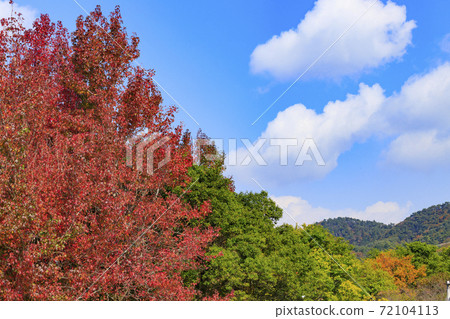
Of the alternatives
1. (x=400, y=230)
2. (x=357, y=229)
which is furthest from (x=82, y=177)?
(x=357, y=229)

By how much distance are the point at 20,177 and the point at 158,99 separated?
289 inches

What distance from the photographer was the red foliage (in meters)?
10.5

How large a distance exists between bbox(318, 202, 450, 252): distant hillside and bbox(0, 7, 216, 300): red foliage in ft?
338

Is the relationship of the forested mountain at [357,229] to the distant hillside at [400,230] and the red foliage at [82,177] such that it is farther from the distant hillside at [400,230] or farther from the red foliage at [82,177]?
the red foliage at [82,177]

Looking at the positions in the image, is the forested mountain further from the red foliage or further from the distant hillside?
the red foliage

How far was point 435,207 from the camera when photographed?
150 meters

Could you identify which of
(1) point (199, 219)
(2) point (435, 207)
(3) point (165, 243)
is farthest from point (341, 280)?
(2) point (435, 207)

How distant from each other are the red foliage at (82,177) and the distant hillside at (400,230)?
103 meters

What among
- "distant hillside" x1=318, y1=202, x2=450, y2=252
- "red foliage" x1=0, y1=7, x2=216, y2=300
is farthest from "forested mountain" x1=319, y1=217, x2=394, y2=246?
"red foliage" x1=0, y1=7, x2=216, y2=300

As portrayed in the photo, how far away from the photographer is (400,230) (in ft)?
473

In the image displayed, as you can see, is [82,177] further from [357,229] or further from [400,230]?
[357,229]

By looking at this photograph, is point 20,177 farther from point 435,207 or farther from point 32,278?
point 435,207

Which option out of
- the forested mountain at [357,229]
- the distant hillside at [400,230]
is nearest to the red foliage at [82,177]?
the distant hillside at [400,230]

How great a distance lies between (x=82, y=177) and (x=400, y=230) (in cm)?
15242
